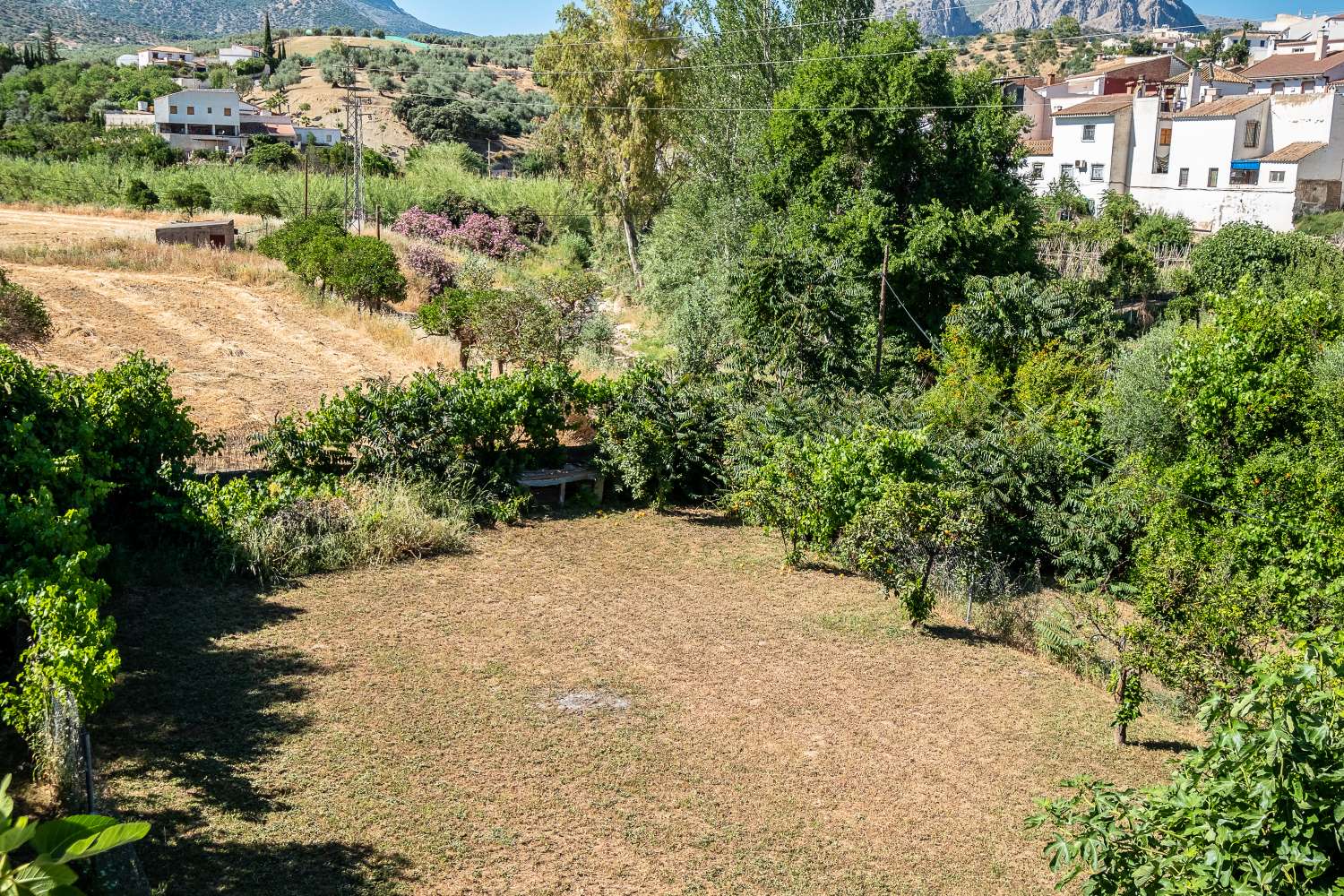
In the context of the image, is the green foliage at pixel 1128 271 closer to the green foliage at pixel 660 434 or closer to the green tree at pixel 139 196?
the green foliage at pixel 660 434

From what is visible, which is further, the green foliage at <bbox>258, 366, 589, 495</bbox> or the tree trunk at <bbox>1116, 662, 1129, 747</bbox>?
the green foliage at <bbox>258, 366, 589, 495</bbox>

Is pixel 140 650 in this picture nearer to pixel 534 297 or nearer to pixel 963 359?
pixel 534 297

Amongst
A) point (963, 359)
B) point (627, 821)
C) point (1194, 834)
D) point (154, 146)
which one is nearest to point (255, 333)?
point (963, 359)

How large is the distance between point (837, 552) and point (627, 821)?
606 cm

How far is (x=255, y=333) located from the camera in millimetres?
23812

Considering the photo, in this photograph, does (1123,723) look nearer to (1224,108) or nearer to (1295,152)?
(1295,152)

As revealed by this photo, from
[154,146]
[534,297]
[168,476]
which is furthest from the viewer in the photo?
[154,146]

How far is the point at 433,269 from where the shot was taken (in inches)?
1216

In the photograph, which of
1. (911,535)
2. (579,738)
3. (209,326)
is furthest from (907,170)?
(579,738)

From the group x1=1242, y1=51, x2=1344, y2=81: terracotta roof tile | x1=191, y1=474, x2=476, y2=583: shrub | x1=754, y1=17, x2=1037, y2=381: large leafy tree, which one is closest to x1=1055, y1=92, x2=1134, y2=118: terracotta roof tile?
x1=1242, y1=51, x2=1344, y2=81: terracotta roof tile

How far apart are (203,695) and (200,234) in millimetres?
27837

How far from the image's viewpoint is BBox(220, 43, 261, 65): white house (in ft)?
374

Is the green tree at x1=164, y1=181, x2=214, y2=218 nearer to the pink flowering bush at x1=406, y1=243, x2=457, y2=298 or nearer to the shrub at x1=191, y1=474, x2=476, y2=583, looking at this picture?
the pink flowering bush at x1=406, y1=243, x2=457, y2=298

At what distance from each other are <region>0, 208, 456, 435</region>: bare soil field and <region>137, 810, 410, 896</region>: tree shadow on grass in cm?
878
